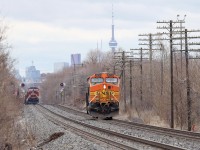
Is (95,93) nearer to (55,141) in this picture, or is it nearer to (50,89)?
(55,141)

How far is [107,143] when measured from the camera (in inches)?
828

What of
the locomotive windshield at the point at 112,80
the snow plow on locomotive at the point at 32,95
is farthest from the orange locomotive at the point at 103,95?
the snow plow on locomotive at the point at 32,95

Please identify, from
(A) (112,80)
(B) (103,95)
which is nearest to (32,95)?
(A) (112,80)

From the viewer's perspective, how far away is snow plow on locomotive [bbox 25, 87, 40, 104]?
311 feet

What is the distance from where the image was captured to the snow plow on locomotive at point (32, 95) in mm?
94706

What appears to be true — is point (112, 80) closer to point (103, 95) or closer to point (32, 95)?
point (103, 95)

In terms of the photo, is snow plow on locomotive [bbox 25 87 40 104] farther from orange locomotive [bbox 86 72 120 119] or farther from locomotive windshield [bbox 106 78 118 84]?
locomotive windshield [bbox 106 78 118 84]

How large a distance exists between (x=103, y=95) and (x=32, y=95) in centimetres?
5744

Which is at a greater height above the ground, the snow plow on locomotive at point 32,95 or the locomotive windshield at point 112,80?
the locomotive windshield at point 112,80

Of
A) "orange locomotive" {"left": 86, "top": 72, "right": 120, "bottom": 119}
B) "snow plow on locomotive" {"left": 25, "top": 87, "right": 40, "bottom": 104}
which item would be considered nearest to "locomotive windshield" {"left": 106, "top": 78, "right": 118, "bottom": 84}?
"orange locomotive" {"left": 86, "top": 72, "right": 120, "bottom": 119}

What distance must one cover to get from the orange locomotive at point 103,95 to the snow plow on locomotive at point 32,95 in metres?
55.8

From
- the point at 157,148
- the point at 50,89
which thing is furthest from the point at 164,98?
the point at 50,89

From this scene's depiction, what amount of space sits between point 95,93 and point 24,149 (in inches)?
705

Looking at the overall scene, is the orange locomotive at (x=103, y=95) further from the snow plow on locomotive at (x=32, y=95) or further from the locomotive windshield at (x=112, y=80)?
the snow plow on locomotive at (x=32, y=95)
